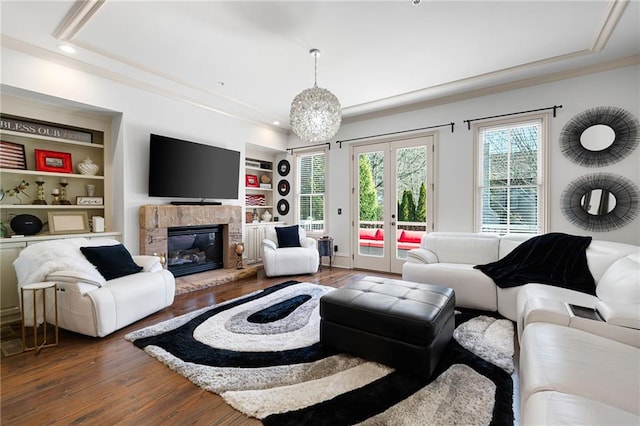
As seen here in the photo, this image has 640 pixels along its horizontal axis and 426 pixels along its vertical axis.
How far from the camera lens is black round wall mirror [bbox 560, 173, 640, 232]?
3.21 meters

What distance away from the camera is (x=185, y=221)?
4.29 m

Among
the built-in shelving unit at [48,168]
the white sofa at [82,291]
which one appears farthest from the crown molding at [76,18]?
the white sofa at [82,291]

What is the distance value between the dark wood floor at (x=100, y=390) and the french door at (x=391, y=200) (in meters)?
3.79

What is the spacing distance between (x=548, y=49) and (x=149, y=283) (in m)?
4.88

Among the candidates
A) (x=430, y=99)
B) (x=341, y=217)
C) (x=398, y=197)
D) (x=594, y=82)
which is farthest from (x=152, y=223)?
(x=594, y=82)

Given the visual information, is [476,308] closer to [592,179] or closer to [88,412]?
[592,179]

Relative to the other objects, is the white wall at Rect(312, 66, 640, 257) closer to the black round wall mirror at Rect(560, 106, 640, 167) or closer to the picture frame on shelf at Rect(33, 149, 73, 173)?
the black round wall mirror at Rect(560, 106, 640, 167)

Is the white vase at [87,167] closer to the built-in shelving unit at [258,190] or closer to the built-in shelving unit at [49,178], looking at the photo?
the built-in shelving unit at [49,178]

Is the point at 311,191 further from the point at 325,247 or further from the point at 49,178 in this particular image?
the point at 49,178

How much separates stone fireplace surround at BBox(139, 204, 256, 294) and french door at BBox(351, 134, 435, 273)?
213 cm

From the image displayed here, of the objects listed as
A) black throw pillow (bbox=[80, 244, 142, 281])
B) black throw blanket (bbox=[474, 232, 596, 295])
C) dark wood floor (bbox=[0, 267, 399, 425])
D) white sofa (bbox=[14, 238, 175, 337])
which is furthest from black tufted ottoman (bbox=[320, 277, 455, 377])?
black throw pillow (bbox=[80, 244, 142, 281])

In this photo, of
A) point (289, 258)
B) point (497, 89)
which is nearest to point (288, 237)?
point (289, 258)

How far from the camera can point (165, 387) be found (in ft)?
5.92

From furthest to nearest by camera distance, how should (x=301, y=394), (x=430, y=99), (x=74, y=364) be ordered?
(x=430, y=99)
(x=74, y=364)
(x=301, y=394)
